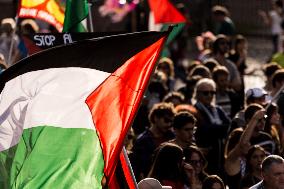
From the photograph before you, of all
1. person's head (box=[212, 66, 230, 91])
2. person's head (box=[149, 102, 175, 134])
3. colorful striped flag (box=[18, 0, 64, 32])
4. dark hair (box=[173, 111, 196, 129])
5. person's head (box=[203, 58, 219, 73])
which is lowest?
person's head (box=[203, 58, 219, 73])

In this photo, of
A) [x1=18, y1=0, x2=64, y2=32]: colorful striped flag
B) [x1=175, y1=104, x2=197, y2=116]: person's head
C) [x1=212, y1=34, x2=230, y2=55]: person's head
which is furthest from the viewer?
[x1=212, y1=34, x2=230, y2=55]: person's head

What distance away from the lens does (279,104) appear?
1324 cm

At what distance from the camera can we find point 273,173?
972cm

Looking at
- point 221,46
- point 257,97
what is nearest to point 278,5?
point 221,46

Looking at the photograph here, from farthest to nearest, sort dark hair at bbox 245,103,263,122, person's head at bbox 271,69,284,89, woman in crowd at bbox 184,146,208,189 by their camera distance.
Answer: person's head at bbox 271,69,284,89
dark hair at bbox 245,103,263,122
woman in crowd at bbox 184,146,208,189

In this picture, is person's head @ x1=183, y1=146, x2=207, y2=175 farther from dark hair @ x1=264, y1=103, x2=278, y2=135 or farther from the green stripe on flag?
the green stripe on flag

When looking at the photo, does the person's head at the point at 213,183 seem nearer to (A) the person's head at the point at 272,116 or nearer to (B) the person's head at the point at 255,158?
(B) the person's head at the point at 255,158

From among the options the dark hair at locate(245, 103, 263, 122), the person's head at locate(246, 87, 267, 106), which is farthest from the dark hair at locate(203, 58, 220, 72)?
the dark hair at locate(245, 103, 263, 122)

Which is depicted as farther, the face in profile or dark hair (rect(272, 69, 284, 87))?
dark hair (rect(272, 69, 284, 87))

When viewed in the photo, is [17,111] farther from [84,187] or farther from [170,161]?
[170,161]

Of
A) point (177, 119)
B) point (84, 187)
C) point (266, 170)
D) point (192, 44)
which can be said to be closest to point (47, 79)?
point (84, 187)

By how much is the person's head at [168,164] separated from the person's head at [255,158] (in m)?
0.87

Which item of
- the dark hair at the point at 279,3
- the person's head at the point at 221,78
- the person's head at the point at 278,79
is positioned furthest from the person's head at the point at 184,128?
the dark hair at the point at 279,3

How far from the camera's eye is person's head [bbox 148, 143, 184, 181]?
1029 cm
